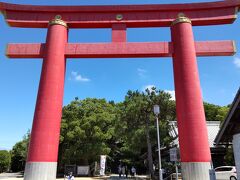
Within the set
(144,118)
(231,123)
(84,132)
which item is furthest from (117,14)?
(84,132)

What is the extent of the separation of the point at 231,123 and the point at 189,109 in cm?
279

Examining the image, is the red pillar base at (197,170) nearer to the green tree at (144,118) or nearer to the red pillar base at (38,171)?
the red pillar base at (38,171)

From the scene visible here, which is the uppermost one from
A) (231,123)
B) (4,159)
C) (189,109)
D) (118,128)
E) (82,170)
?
(118,128)

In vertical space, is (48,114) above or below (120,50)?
below

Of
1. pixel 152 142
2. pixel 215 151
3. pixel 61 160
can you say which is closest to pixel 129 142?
pixel 152 142

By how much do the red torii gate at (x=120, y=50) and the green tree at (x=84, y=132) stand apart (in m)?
22.7

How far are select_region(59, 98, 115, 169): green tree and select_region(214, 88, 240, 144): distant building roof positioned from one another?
86.6 feet

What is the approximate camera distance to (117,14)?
15.3m

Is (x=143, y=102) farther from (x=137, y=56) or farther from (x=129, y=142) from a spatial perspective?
(x=137, y=56)

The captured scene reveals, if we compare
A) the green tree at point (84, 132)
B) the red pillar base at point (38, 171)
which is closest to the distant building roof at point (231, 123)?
the red pillar base at point (38, 171)

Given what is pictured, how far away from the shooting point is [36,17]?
50.2 feet

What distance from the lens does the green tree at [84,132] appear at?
119ft

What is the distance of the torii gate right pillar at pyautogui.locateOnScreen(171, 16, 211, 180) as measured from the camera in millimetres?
12352

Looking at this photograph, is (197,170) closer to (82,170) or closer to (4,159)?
(82,170)
